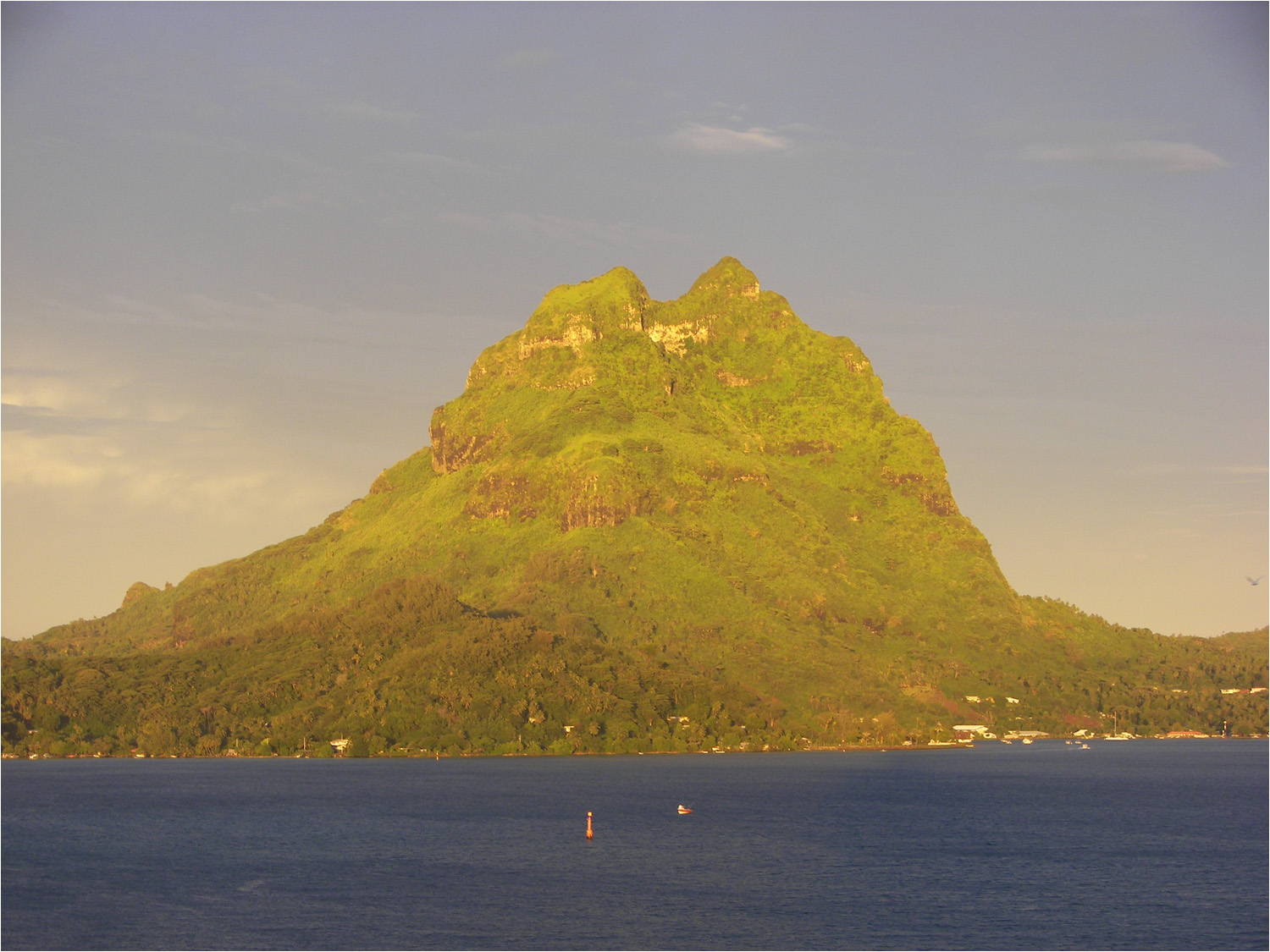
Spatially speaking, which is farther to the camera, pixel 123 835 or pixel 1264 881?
pixel 123 835

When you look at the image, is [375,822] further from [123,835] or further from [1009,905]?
[1009,905]

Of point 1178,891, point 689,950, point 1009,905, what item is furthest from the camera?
point 1178,891

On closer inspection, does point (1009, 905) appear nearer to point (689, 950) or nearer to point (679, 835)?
point (689, 950)

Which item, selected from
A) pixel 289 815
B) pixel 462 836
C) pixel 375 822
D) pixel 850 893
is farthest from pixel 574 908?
pixel 289 815

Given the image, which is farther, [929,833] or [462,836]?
[929,833]

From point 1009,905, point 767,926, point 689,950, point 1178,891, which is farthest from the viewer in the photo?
point 1178,891

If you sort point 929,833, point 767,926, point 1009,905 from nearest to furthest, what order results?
point 767,926 → point 1009,905 → point 929,833

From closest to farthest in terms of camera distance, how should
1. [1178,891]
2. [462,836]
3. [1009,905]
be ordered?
1. [1009,905]
2. [1178,891]
3. [462,836]

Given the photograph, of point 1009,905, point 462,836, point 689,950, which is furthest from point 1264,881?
point 462,836

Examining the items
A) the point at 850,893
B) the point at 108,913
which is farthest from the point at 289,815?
the point at 850,893
